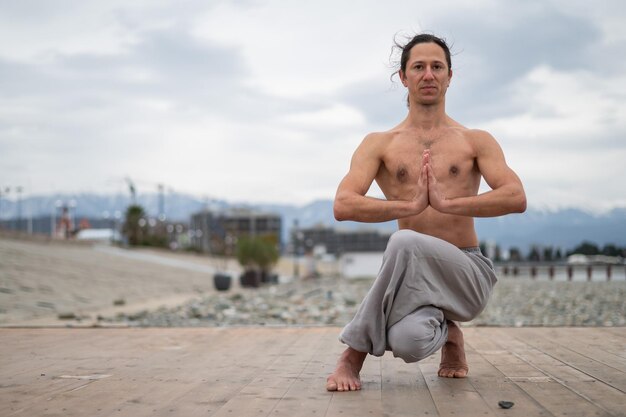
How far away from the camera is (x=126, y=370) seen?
386cm

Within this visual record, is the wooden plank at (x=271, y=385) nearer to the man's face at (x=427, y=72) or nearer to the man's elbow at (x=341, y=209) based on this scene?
the man's elbow at (x=341, y=209)

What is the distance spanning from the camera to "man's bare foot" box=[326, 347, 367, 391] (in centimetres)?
313

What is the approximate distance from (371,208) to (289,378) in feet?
3.11

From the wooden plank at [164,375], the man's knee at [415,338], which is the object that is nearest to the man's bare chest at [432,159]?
the man's knee at [415,338]

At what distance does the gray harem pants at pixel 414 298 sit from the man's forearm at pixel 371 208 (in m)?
0.10

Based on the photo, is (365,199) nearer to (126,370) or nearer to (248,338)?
(126,370)

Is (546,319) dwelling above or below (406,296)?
below

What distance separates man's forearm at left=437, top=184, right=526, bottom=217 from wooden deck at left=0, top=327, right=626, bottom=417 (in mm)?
717

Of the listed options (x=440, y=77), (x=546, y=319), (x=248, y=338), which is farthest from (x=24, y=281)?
(x=440, y=77)

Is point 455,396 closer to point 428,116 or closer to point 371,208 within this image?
point 371,208

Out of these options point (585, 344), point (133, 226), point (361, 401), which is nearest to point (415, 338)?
point (361, 401)

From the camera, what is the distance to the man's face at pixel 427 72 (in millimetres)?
3428

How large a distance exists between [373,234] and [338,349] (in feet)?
628

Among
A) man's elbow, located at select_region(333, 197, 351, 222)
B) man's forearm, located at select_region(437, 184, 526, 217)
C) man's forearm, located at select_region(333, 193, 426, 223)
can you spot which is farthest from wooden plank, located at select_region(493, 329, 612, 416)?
man's elbow, located at select_region(333, 197, 351, 222)
